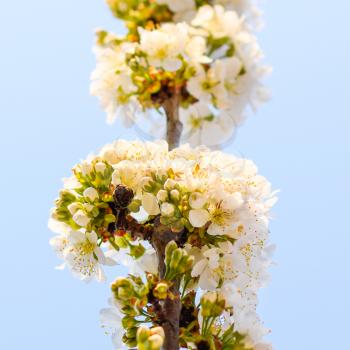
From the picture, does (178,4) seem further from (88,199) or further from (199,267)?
(199,267)

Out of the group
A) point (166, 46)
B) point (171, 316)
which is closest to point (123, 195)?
point (171, 316)

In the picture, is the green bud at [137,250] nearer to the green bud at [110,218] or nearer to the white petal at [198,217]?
the green bud at [110,218]

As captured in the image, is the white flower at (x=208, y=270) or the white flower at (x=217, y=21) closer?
the white flower at (x=208, y=270)

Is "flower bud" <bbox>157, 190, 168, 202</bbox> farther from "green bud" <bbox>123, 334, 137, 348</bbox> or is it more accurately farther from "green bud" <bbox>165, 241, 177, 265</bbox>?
"green bud" <bbox>123, 334, 137, 348</bbox>

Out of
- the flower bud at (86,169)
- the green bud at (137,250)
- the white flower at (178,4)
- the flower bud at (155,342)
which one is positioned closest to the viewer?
the flower bud at (155,342)

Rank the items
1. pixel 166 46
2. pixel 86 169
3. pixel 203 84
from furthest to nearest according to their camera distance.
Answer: pixel 203 84 → pixel 166 46 → pixel 86 169

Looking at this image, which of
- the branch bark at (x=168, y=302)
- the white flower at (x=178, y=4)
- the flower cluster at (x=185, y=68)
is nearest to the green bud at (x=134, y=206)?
the branch bark at (x=168, y=302)

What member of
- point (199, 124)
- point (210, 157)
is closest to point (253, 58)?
point (199, 124)

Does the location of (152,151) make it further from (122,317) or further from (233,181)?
(122,317)
